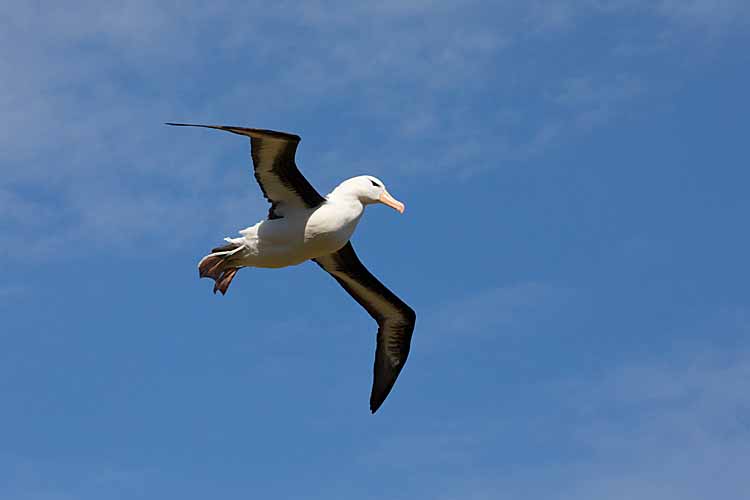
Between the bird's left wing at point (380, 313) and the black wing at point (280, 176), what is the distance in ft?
7.79

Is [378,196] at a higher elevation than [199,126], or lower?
higher

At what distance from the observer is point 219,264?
696 inches

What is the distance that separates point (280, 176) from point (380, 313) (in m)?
4.28

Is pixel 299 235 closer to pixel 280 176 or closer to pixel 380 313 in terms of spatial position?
pixel 280 176

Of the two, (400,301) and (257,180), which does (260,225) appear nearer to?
(257,180)

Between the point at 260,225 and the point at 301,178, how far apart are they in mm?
844

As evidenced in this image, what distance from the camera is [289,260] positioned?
1728 cm

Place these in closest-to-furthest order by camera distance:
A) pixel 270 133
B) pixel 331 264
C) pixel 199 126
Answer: pixel 199 126 < pixel 270 133 < pixel 331 264

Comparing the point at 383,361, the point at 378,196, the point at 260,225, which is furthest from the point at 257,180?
the point at 383,361

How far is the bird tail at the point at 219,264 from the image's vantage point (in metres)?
17.4

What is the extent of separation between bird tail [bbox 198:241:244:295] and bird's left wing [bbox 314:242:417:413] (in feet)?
6.89

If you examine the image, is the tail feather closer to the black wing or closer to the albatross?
the albatross

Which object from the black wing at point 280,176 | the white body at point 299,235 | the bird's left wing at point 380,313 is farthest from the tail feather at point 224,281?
the bird's left wing at point 380,313

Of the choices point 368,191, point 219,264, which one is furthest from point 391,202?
point 219,264
